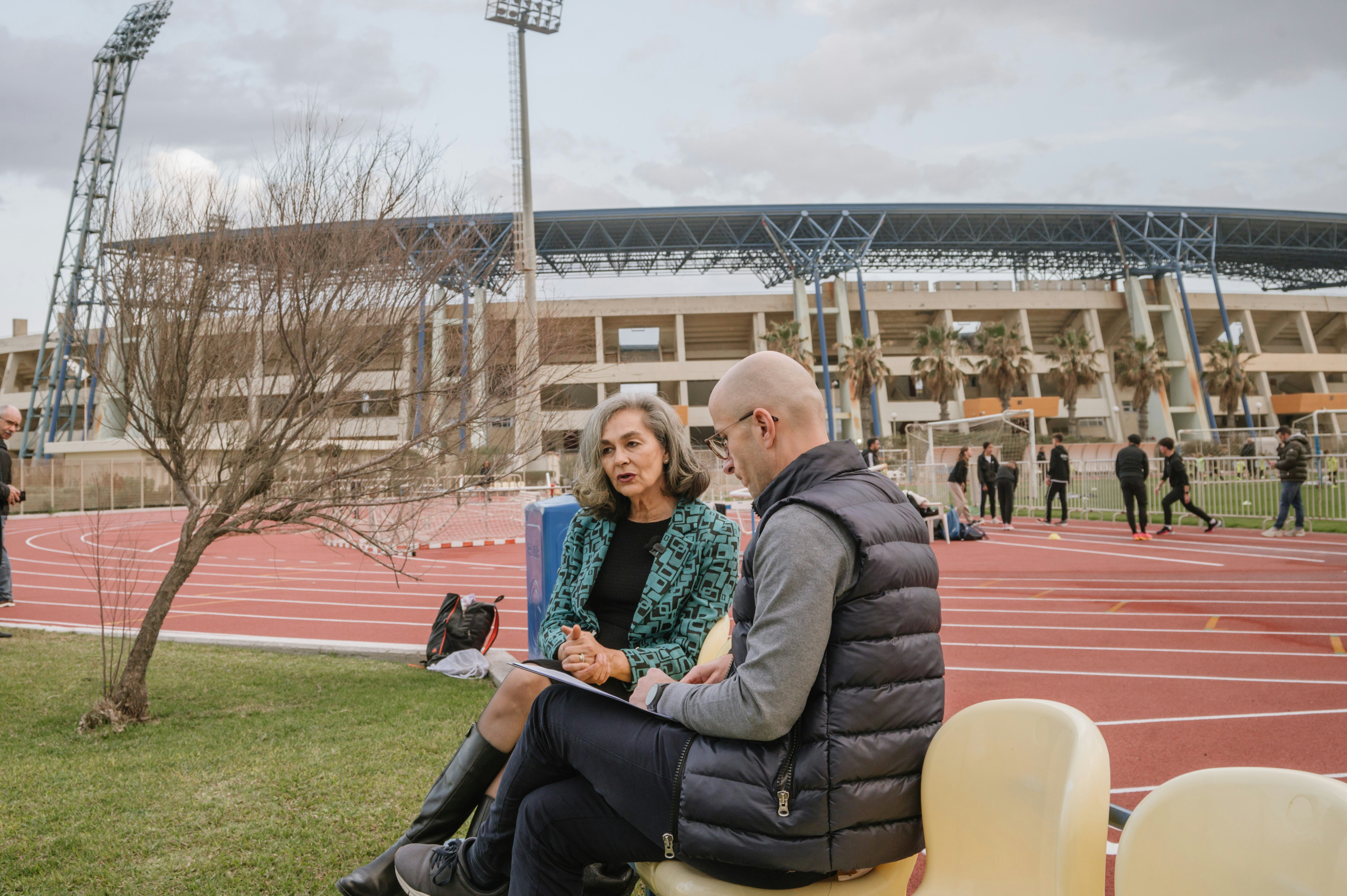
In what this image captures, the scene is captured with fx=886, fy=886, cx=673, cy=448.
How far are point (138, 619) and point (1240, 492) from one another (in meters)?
18.0

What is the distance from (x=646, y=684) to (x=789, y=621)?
1.91 ft

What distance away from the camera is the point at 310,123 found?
5219 millimetres

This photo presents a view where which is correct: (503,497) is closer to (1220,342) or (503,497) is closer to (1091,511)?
(1091,511)

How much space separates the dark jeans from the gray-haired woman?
13.8 m

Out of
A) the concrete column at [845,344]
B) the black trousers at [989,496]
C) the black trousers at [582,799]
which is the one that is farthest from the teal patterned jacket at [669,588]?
the concrete column at [845,344]

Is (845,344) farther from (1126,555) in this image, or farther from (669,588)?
(669,588)

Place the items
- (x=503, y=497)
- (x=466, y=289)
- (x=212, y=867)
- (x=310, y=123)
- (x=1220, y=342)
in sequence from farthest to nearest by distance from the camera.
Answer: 1. (x=1220, y=342)
2. (x=503, y=497)
3. (x=466, y=289)
4. (x=310, y=123)
5. (x=212, y=867)

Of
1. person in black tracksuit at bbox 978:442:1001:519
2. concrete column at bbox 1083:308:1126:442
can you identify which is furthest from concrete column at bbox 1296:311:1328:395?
person in black tracksuit at bbox 978:442:1001:519

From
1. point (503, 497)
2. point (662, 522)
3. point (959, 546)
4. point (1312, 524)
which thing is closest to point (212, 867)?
point (662, 522)

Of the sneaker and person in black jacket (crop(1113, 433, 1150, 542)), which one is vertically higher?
person in black jacket (crop(1113, 433, 1150, 542))

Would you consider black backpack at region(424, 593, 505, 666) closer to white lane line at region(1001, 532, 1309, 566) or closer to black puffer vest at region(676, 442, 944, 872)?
black puffer vest at region(676, 442, 944, 872)

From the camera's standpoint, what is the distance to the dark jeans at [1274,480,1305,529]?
535 inches

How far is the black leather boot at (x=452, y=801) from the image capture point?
2822 mm

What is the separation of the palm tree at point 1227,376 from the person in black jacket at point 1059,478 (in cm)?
3543
